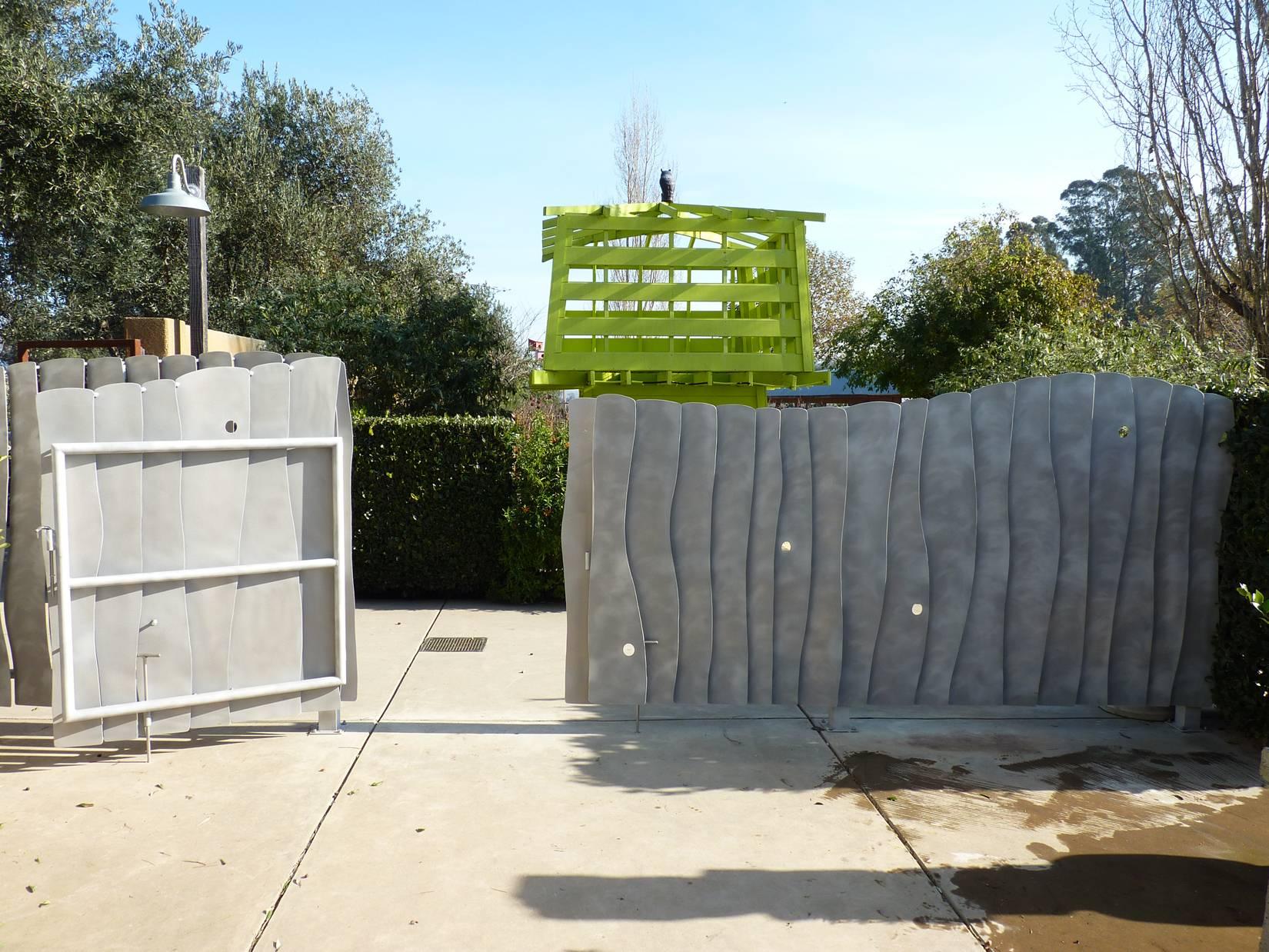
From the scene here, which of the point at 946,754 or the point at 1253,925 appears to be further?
the point at 946,754

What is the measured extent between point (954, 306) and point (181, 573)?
16.7m

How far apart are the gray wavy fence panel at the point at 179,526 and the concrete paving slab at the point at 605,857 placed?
93 cm

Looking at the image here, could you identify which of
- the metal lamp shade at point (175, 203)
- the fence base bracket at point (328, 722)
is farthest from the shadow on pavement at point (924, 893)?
the metal lamp shade at point (175, 203)

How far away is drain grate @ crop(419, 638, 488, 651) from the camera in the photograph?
718 cm

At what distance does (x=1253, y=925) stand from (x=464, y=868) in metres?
2.99

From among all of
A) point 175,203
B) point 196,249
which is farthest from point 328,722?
point 196,249

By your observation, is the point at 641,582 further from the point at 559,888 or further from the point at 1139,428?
the point at 1139,428

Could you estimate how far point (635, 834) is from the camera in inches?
158

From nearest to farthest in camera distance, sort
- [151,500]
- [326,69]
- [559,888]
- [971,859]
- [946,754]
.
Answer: [559,888] → [971,859] → [151,500] → [946,754] → [326,69]

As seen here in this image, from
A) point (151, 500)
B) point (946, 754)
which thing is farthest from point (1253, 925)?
point (151, 500)

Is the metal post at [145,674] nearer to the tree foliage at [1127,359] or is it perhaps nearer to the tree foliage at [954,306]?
the tree foliage at [1127,359]

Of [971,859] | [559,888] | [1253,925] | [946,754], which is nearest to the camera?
[1253,925]

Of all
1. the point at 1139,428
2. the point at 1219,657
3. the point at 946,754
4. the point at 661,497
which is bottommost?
the point at 946,754

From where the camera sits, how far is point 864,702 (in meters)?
5.31
